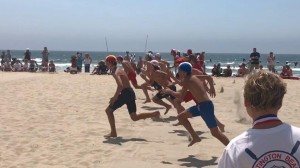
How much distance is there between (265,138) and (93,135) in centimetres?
630

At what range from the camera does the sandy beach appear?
6.21m

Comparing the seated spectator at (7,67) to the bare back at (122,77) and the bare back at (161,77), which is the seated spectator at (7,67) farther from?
the bare back at (122,77)

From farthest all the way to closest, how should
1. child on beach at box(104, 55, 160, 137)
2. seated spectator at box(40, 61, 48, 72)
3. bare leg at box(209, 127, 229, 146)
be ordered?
seated spectator at box(40, 61, 48, 72), child on beach at box(104, 55, 160, 137), bare leg at box(209, 127, 229, 146)

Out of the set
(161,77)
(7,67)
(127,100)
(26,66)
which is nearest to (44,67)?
(26,66)

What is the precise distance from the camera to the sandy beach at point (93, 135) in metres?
6.21

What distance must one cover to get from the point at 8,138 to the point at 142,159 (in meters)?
2.64

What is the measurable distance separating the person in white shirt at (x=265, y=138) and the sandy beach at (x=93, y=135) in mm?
3997

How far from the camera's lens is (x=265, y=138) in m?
1.97

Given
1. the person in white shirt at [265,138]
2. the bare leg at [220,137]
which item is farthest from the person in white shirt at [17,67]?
the person in white shirt at [265,138]

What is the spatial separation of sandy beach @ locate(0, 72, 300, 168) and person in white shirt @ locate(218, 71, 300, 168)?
4.00m

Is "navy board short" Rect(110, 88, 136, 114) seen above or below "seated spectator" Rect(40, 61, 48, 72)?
above

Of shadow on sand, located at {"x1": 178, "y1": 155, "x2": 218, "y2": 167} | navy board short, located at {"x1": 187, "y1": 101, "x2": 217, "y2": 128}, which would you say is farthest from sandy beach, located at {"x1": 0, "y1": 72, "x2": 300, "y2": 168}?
navy board short, located at {"x1": 187, "y1": 101, "x2": 217, "y2": 128}

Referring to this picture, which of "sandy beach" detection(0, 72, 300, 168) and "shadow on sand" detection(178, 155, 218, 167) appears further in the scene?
"sandy beach" detection(0, 72, 300, 168)

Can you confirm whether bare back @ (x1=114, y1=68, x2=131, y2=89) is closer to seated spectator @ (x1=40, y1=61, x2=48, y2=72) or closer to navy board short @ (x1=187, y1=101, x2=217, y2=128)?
navy board short @ (x1=187, y1=101, x2=217, y2=128)
